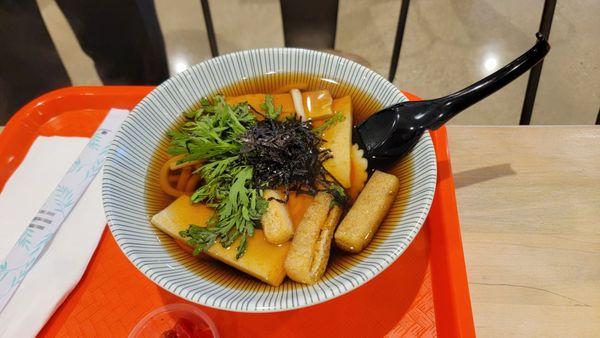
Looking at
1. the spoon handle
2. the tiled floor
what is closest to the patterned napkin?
the spoon handle

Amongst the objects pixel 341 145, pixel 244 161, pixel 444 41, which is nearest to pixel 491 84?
pixel 341 145

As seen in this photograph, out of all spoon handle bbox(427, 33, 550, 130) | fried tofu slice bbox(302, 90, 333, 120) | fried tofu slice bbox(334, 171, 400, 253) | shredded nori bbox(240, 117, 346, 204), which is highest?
spoon handle bbox(427, 33, 550, 130)

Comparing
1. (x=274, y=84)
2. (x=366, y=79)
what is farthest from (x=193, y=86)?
(x=366, y=79)

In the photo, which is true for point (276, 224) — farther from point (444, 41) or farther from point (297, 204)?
point (444, 41)

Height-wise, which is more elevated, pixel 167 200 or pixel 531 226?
pixel 167 200

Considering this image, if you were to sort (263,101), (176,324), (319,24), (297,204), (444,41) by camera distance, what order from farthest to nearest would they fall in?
(444,41)
(319,24)
(263,101)
(297,204)
(176,324)

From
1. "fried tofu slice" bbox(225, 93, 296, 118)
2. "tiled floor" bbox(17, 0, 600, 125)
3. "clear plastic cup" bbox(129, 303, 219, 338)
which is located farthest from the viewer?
"tiled floor" bbox(17, 0, 600, 125)

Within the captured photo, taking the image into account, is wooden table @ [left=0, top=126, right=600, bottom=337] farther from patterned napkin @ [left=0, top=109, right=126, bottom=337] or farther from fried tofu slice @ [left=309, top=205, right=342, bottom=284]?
patterned napkin @ [left=0, top=109, right=126, bottom=337]

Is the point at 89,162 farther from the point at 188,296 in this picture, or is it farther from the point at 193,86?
the point at 188,296

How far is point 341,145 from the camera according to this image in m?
1.21

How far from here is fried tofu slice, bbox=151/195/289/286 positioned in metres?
1.02

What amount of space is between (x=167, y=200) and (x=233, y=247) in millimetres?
266

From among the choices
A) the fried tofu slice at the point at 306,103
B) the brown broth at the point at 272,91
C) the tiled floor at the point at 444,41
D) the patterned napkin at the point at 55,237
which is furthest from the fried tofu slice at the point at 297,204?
the tiled floor at the point at 444,41

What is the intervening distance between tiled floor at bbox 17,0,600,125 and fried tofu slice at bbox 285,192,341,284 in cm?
157
